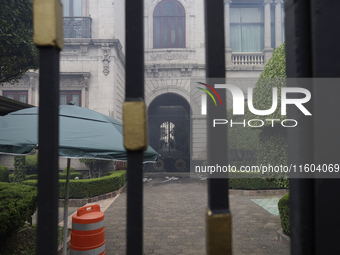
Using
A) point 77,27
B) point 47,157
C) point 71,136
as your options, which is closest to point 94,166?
point 77,27

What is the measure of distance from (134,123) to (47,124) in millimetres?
411

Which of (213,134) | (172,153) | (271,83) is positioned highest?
(271,83)

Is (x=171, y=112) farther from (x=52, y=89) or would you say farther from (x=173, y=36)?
(x=52, y=89)

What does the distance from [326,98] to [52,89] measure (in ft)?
4.13

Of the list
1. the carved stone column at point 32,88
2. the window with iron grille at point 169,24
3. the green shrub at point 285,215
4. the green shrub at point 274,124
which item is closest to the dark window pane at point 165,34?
the window with iron grille at point 169,24

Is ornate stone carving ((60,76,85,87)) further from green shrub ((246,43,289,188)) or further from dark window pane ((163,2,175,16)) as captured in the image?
green shrub ((246,43,289,188))

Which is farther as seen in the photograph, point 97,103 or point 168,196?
point 97,103

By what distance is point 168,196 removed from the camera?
407 inches

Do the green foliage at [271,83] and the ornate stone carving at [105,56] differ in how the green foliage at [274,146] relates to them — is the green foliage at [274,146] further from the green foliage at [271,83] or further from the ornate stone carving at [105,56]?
the ornate stone carving at [105,56]

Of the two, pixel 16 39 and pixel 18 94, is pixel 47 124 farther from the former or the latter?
pixel 18 94

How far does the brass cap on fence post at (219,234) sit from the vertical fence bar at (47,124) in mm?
712

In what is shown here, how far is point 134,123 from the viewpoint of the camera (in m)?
1.04

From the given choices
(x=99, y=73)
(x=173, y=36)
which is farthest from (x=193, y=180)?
(x=173, y=36)

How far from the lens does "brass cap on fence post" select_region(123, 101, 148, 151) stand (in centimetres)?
104
